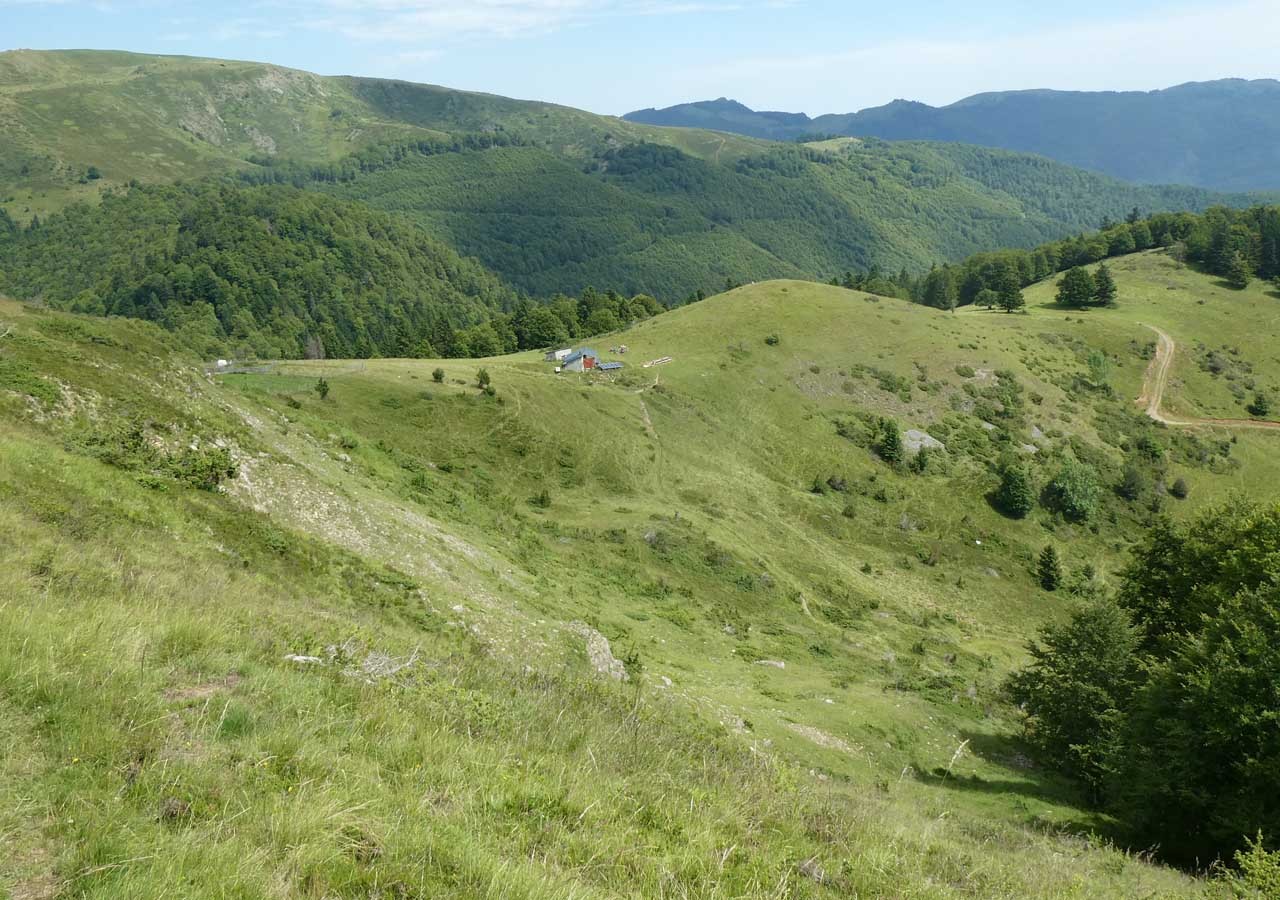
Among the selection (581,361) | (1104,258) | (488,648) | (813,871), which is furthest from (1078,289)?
(813,871)

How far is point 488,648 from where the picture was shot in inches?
699

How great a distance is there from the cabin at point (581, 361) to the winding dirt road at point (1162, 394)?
65.5m

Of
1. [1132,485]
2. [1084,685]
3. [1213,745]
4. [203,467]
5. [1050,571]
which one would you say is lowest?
[1050,571]

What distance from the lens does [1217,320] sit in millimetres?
105500

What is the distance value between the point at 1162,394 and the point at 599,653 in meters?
92.4

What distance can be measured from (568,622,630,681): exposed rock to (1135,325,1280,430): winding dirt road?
83386mm

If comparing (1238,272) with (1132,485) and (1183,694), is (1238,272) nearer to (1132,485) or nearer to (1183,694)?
(1132,485)

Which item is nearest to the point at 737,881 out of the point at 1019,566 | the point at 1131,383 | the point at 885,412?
the point at 1019,566

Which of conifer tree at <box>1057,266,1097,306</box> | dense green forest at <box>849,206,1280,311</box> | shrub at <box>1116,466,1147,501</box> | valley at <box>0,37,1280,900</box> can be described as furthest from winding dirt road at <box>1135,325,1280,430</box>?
dense green forest at <box>849,206,1280,311</box>

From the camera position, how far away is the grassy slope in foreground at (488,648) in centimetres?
536

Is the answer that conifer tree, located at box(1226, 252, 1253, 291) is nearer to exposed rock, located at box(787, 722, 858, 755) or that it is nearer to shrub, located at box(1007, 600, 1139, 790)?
shrub, located at box(1007, 600, 1139, 790)

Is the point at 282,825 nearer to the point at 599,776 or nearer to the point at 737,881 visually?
the point at 599,776

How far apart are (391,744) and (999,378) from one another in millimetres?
80606

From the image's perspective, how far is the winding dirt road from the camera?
7962 centimetres
